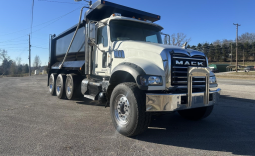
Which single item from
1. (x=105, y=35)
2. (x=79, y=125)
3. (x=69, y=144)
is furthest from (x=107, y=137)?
(x=105, y=35)

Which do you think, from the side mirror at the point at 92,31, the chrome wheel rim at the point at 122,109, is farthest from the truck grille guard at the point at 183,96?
the side mirror at the point at 92,31

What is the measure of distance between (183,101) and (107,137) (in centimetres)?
167

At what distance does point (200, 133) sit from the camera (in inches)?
161

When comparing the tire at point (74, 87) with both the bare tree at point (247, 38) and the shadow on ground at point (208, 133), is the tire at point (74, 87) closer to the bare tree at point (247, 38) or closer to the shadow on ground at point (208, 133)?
the shadow on ground at point (208, 133)

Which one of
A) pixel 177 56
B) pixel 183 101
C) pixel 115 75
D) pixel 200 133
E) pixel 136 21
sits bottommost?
pixel 200 133

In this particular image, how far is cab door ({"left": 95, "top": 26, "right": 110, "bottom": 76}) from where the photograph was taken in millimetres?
5438

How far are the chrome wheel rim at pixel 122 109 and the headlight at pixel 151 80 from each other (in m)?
0.64

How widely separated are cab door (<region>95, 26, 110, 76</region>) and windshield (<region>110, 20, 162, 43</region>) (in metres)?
0.30

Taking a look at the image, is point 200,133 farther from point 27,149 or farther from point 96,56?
point 96,56

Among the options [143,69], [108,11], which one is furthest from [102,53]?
[143,69]

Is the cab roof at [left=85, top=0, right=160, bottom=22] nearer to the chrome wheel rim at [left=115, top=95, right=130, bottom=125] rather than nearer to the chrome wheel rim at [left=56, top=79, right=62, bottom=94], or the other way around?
the chrome wheel rim at [left=115, top=95, right=130, bottom=125]

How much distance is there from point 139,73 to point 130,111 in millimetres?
777

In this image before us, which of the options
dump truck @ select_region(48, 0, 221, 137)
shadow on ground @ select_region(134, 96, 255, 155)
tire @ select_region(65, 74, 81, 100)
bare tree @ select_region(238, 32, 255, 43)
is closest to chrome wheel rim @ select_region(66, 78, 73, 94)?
tire @ select_region(65, 74, 81, 100)

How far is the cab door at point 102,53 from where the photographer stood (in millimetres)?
5438
